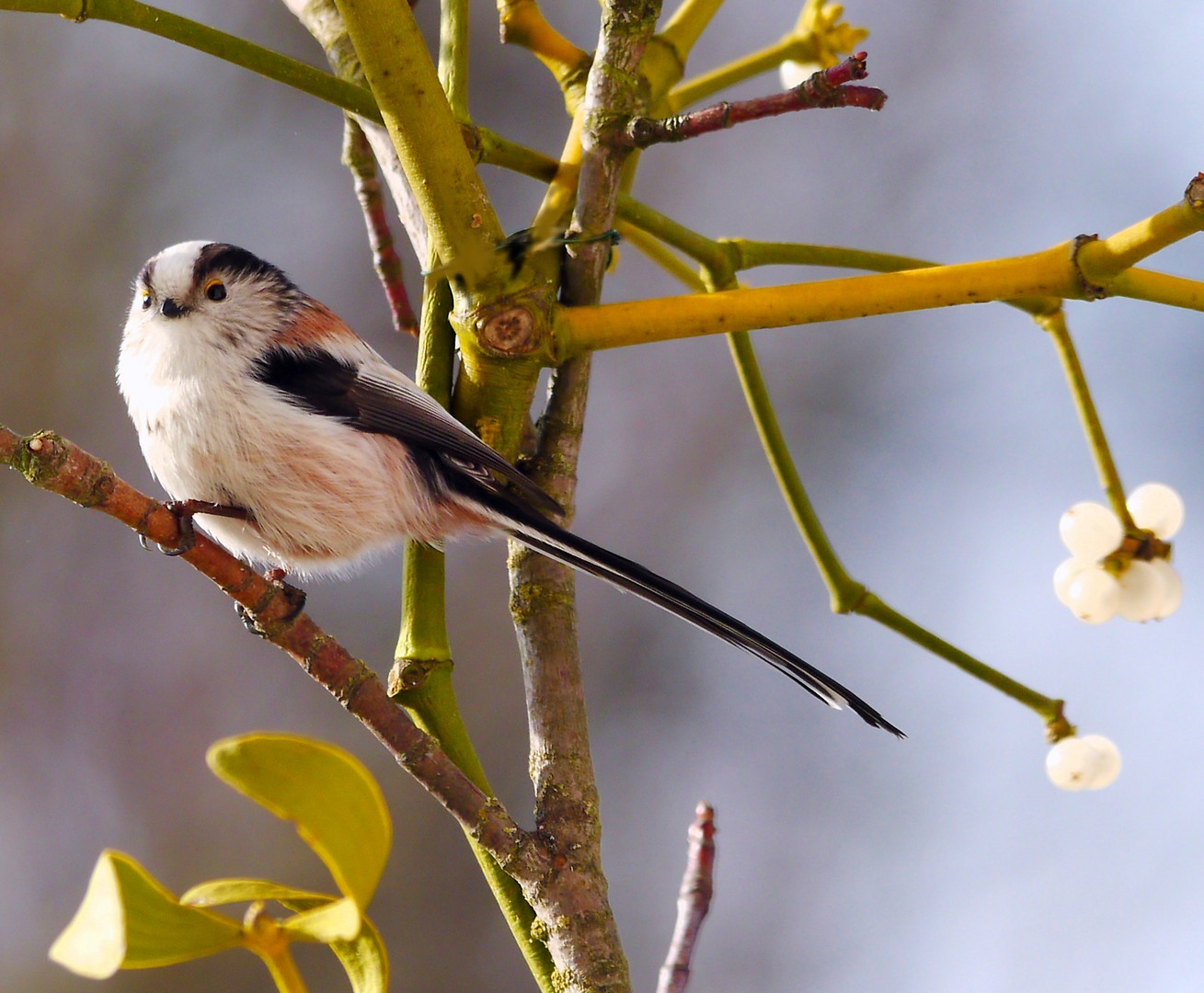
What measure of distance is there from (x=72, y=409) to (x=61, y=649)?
0.38 m

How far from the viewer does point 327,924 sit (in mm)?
300

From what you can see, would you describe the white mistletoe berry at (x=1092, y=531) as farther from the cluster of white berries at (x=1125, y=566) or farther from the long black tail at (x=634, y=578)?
the long black tail at (x=634, y=578)

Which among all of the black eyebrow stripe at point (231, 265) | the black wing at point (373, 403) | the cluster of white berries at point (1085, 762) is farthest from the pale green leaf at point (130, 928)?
the black eyebrow stripe at point (231, 265)

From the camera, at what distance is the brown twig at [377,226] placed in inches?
29.1

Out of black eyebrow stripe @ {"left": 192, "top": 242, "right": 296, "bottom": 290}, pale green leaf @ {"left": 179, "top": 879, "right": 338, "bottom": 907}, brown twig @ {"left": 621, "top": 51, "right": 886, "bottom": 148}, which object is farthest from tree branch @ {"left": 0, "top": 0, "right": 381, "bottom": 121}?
pale green leaf @ {"left": 179, "top": 879, "right": 338, "bottom": 907}

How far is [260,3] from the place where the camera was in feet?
6.48

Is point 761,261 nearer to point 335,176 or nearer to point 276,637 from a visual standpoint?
point 276,637

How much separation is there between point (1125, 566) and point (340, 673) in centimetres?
43

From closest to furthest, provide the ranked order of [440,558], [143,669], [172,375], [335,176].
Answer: [440,558] → [172,375] → [143,669] → [335,176]

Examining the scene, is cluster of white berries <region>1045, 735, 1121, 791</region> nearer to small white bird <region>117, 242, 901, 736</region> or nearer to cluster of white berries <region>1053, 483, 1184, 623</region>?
cluster of white berries <region>1053, 483, 1184, 623</region>

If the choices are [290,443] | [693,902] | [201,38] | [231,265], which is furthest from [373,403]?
[693,902]

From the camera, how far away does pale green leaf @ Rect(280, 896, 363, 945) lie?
11.5 inches

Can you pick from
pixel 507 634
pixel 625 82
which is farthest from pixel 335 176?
pixel 625 82

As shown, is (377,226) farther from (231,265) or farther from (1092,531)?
(1092,531)
